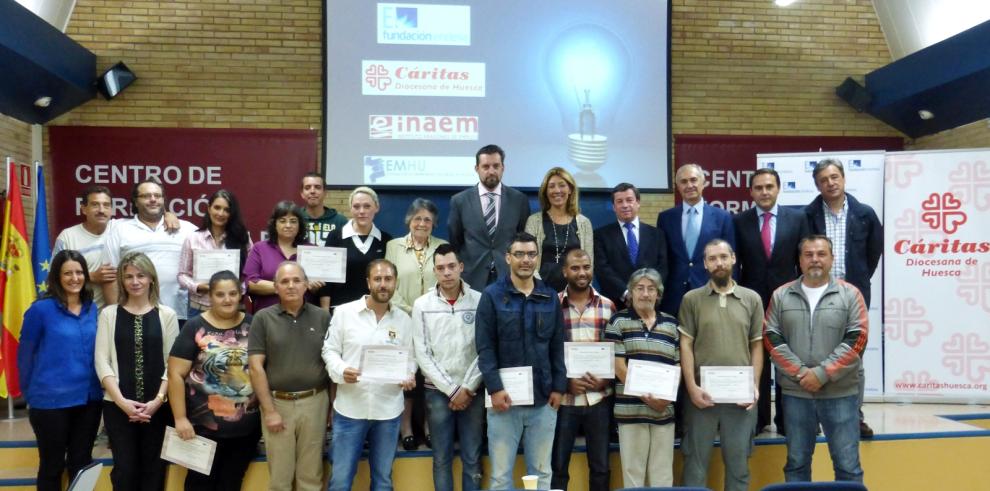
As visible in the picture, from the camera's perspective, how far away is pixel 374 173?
7.87 metres

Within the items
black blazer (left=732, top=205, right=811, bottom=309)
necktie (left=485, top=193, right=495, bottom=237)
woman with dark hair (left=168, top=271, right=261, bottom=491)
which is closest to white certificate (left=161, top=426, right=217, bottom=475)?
woman with dark hair (left=168, top=271, right=261, bottom=491)

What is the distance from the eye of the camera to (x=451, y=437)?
450 cm

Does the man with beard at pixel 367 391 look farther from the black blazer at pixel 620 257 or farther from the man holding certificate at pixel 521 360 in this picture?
the black blazer at pixel 620 257

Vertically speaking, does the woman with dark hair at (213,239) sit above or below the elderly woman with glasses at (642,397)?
above

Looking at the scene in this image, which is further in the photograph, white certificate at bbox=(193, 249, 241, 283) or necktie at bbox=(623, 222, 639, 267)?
necktie at bbox=(623, 222, 639, 267)

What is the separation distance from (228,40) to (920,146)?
7156 millimetres

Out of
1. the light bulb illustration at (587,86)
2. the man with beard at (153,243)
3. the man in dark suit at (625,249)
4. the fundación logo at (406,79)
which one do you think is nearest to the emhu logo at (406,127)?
the fundación logo at (406,79)

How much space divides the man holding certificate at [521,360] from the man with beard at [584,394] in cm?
13

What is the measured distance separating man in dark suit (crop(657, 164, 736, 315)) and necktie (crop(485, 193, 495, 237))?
1.05m

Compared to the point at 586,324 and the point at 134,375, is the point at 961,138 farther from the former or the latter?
the point at 134,375

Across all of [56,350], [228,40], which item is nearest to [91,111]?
[228,40]

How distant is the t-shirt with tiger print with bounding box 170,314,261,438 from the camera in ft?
13.9

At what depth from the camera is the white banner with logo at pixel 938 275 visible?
6613 millimetres

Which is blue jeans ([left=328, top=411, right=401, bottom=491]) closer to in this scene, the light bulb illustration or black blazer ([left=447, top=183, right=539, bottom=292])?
black blazer ([left=447, top=183, right=539, bottom=292])
